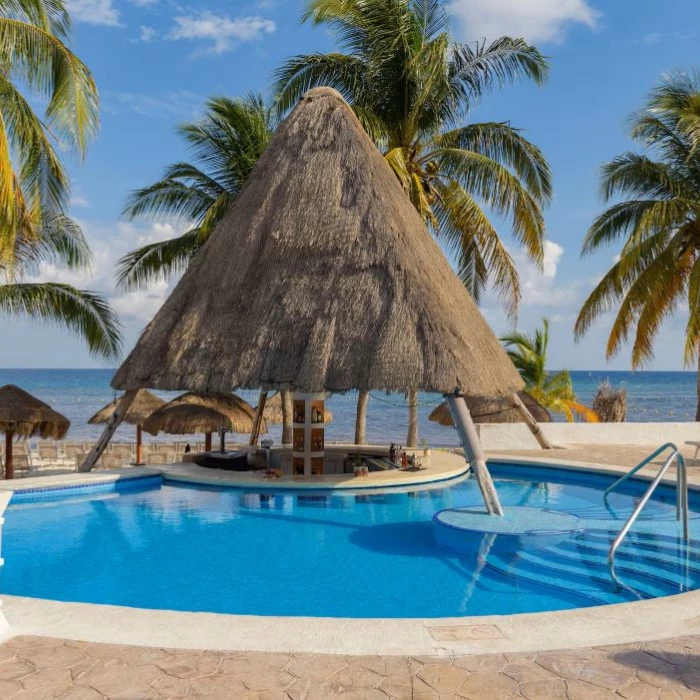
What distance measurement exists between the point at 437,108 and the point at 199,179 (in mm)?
5804

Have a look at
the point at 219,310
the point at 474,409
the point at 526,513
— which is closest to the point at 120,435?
the point at 474,409

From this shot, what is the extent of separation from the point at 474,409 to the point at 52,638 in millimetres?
12836

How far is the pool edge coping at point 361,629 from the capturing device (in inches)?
166

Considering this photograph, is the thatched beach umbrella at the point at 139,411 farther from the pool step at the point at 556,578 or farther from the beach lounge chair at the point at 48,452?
the pool step at the point at 556,578

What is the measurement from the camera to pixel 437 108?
1614 centimetres

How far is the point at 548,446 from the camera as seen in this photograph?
15.0 metres

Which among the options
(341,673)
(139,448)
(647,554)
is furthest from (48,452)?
(341,673)

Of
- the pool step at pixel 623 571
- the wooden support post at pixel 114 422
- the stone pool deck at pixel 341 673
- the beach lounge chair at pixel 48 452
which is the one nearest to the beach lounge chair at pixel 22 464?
the beach lounge chair at pixel 48 452

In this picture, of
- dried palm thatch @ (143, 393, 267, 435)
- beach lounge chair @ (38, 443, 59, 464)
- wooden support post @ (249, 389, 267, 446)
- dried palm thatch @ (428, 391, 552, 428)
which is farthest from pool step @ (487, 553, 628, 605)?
beach lounge chair @ (38, 443, 59, 464)

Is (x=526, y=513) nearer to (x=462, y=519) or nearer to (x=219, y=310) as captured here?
(x=462, y=519)

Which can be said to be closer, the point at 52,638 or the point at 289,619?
the point at 52,638

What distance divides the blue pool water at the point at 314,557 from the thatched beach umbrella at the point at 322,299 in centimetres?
167

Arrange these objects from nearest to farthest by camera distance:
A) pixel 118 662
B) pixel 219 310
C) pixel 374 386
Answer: pixel 118 662 < pixel 374 386 < pixel 219 310

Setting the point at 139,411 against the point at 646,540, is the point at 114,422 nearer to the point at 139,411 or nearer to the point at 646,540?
the point at 139,411
